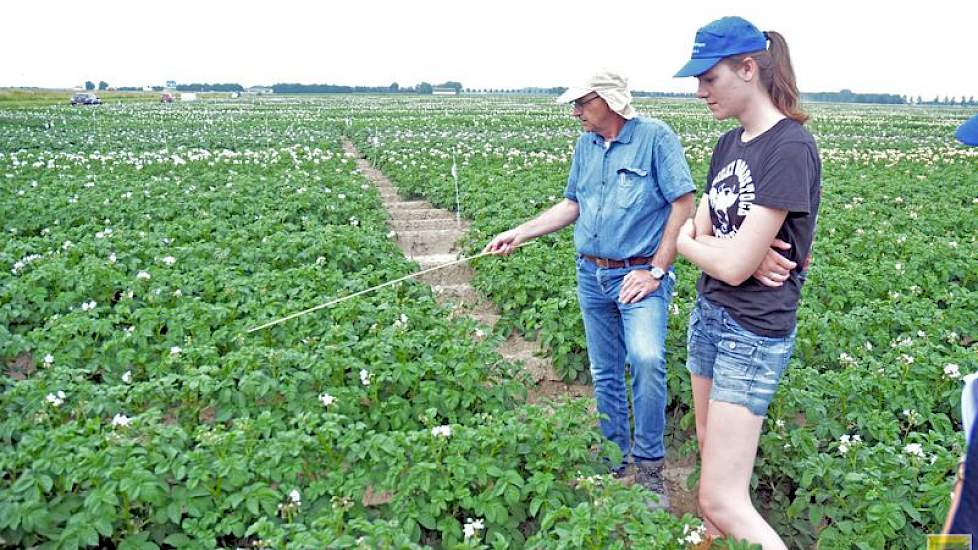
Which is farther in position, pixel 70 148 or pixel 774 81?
pixel 70 148

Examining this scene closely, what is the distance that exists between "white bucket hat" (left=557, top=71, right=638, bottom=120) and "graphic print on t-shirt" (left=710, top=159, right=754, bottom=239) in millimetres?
827

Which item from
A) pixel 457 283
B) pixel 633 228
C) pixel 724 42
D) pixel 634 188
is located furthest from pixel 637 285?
pixel 457 283

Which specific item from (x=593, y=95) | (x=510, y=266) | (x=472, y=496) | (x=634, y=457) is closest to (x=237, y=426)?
(x=472, y=496)

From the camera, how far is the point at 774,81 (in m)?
2.58

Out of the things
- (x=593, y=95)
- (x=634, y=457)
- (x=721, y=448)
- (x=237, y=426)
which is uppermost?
(x=593, y=95)

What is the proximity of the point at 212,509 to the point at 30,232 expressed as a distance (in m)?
7.71

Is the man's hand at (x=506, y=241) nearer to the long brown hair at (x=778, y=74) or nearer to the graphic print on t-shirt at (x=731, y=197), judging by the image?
the graphic print on t-shirt at (x=731, y=197)

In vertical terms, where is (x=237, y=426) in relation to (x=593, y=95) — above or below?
below

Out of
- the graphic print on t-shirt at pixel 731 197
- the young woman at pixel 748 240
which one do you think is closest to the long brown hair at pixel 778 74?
the young woman at pixel 748 240

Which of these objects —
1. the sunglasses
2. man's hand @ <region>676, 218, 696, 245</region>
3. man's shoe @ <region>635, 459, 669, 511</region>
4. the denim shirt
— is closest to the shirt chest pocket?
the denim shirt

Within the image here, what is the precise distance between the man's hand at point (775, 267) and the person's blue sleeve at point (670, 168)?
1.04 metres

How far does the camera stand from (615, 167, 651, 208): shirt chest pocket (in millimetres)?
3623

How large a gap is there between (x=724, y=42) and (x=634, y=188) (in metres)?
1.21

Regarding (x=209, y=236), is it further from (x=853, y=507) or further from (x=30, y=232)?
(x=853, y=507)
